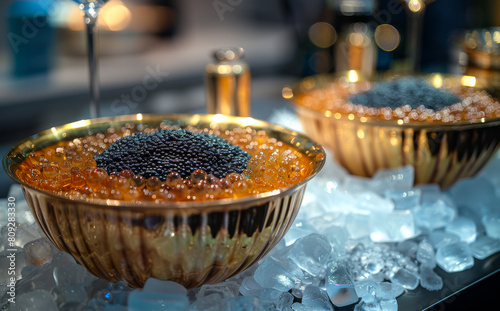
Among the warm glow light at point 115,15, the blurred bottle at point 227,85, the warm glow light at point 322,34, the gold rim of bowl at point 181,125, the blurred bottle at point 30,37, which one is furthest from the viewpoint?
the warm glow light at point 115,15

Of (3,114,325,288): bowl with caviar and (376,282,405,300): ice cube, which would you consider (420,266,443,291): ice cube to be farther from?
(3,114,325,288): bowl with caviar

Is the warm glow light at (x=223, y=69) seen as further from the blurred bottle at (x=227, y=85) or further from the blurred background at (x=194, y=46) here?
the blurred background at (x=194, y=46)

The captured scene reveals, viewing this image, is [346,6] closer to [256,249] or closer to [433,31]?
[433,31]

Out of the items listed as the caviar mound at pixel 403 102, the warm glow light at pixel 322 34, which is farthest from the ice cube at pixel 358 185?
the warm glow light at pixel 322 34

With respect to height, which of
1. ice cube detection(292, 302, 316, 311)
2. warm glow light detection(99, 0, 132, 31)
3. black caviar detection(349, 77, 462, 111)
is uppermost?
warm glow light detection(99, 0, 132, 31)

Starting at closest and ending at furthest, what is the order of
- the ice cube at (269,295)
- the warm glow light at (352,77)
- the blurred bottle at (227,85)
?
the ice cube at (269,295)
the blurred bottle at (227,85)
the warm glow light at (352,77)

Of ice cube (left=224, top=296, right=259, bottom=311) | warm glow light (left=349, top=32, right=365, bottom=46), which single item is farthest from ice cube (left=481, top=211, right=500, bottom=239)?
warm glow light (left=349, top=32, right=365, bottom=46)
